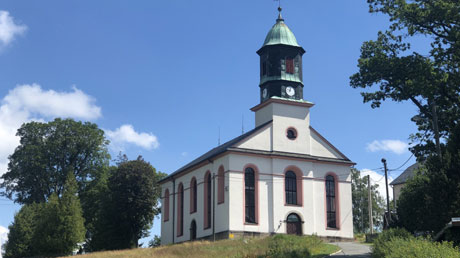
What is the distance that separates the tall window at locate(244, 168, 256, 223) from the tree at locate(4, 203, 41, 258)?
901 inches

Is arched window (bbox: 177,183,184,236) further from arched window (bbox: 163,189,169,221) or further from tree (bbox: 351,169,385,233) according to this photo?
tree (bbox: 351,169,385,233)

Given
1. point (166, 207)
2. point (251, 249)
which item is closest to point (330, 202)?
point (251, 249)

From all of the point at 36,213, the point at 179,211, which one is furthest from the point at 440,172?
the point at 36,213

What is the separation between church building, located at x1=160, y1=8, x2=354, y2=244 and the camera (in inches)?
1698

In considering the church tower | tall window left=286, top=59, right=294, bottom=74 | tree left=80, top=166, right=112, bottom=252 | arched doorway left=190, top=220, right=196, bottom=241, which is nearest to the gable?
the church tower

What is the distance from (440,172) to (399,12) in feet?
28.6

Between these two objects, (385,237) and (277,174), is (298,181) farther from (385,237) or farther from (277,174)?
(385,237)

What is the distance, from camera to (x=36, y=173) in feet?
203

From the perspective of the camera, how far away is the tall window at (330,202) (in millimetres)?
45537

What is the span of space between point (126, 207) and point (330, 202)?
20.8 m

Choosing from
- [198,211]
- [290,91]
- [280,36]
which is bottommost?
[198,211]

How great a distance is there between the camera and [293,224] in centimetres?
4406

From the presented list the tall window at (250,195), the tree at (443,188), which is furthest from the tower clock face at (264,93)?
the tree at (443,188)

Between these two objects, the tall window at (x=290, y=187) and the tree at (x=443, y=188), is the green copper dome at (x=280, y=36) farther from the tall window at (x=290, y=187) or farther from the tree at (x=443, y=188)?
the tree at (x=443, y=188)
